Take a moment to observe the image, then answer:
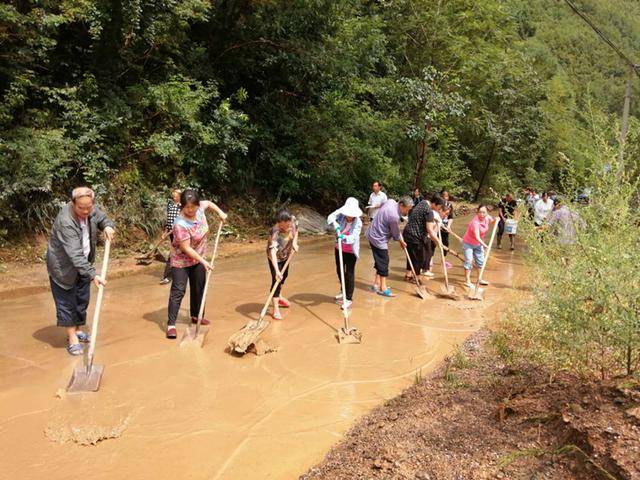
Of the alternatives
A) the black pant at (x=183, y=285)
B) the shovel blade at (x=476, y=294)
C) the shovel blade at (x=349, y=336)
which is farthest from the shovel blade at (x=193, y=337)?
the shovel blade at (x=476, y=294)

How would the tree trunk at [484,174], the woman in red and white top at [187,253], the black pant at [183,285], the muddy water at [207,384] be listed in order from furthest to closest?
the tree trunk at [484,174] → the black pant at [183,285] → the woman in red and white top at [187,253] → the muddy water at [207,384]

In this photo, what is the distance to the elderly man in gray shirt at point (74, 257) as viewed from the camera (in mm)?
5262

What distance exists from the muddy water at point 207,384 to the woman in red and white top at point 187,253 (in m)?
0.54

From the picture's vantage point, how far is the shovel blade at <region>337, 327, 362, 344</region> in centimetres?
643

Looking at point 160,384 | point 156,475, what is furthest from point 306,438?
point 160,384

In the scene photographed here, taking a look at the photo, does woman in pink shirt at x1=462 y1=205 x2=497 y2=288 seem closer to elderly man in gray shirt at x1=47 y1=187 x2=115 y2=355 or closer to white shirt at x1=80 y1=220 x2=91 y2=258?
elderly man in gray shirt at x1=47 y1=187 x2=115 y2=355

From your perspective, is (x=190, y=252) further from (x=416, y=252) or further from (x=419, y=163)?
(x=419, y=163)

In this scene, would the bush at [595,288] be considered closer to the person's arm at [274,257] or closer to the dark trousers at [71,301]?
the person's arm at [274,257]

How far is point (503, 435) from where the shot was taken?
3623 millimetres

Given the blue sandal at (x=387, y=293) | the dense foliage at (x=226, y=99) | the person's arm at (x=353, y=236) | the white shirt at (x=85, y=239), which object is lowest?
the blue sandal at (x=387, y=293)

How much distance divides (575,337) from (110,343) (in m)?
4.89

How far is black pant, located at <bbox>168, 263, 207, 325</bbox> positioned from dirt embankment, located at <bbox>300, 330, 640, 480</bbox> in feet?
9.18

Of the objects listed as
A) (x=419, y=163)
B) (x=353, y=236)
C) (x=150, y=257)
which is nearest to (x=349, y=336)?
(x=353, y=236)

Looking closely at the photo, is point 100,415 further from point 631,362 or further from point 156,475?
point 631,362
